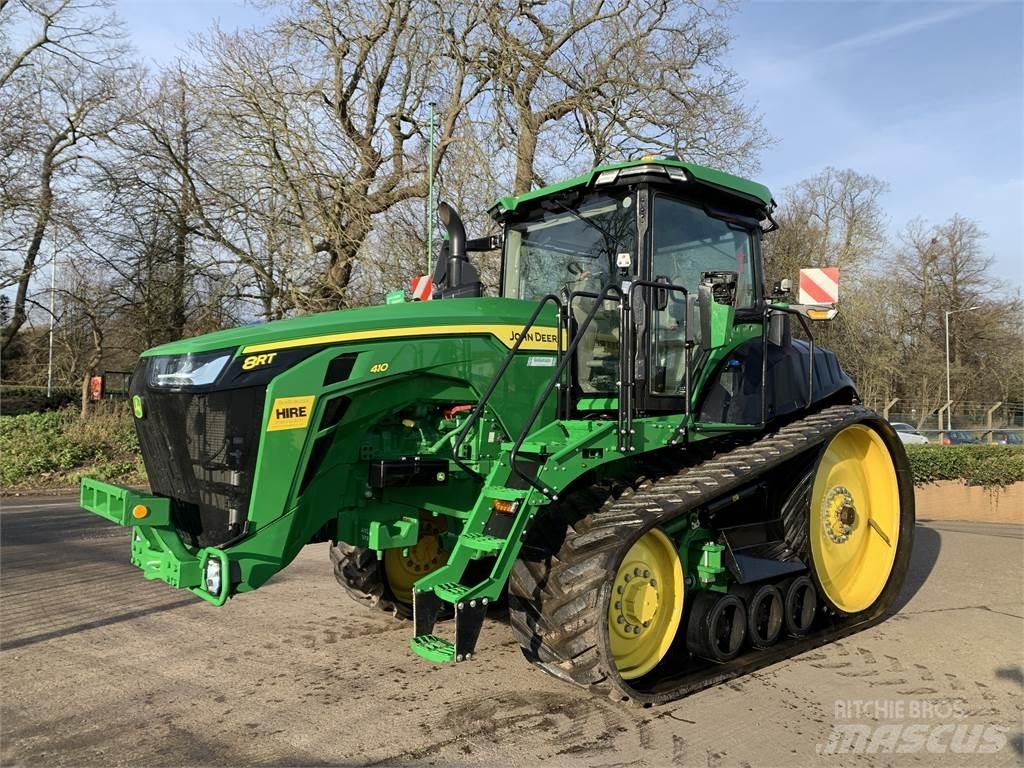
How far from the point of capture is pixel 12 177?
1642 cm

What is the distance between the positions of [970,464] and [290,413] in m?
11.7

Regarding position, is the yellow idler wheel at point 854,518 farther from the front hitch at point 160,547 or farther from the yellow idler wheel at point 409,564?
the front hitch at point 160,547

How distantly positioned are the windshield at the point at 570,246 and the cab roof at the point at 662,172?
14 centimetres

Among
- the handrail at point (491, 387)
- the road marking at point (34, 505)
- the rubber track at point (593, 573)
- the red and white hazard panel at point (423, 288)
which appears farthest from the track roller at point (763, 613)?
the road marking at point (34, 505)

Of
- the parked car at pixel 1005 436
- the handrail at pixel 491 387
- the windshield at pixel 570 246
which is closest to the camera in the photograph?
the handrail at pixel 491 387

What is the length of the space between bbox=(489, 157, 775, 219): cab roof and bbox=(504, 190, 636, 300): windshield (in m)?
0.14

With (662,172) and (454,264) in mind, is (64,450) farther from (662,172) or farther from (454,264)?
(662,172)

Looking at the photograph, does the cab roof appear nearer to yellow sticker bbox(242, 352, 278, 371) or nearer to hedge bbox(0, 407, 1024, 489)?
yellow sticker bbox(242, 352, 278, 371)

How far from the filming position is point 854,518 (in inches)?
236

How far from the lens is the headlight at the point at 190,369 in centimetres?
383

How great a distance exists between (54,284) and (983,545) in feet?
65.9

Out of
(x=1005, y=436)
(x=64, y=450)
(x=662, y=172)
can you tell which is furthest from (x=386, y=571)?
(x=1005, y=436)

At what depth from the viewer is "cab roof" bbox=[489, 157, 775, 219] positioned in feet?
15.4

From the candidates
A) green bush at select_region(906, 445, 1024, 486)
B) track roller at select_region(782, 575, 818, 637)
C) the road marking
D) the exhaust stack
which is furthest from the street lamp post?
the road marking
